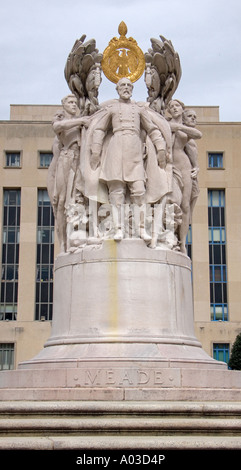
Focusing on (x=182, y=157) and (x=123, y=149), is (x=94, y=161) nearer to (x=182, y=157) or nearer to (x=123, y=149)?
(x=123, y=149)

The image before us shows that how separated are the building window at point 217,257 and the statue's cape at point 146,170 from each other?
36.2 meters

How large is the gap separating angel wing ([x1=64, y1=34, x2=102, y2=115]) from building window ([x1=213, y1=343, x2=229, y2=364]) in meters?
35.7

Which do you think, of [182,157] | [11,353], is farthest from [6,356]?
[182,157]

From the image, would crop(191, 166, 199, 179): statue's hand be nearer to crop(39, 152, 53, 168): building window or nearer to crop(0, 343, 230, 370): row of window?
crop(0, 343, 230, 370): row of window

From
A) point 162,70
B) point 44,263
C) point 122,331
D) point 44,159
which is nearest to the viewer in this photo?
point 122,331

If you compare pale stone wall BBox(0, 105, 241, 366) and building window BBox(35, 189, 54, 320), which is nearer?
pale stone wall BBox(0, 105, 241, 366)

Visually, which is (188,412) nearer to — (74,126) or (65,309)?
(65,309)

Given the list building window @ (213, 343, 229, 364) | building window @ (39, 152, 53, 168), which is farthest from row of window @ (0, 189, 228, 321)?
building window @ (39, 152, 53, 168)

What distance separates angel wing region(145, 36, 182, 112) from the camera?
13.7 meters

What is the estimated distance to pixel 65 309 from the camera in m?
12.4

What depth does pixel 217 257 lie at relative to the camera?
49.3 m

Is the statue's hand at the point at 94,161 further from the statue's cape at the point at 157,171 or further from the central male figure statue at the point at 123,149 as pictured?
the statue's cape at the point at 157,171

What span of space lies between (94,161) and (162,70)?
2.74 m

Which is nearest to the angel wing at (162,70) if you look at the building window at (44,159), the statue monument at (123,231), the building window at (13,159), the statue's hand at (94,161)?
the statue monument at (123,231)
